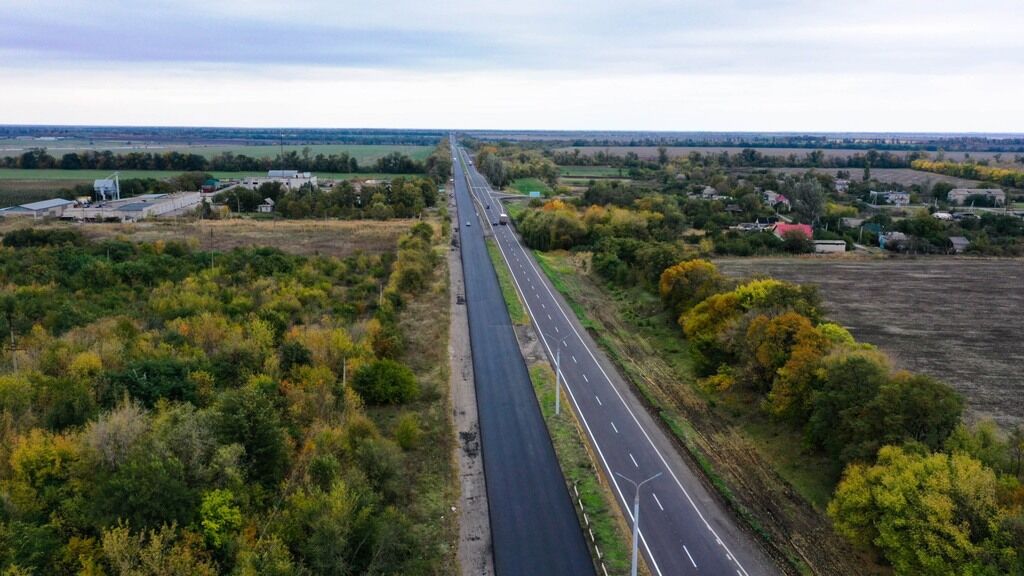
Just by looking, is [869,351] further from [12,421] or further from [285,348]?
[12,421]

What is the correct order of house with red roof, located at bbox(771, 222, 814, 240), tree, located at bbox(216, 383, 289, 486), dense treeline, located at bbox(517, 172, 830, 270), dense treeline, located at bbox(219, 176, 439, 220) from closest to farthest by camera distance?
tree, located at bbox(216, 383, 289, 486) → dense treeline, located at bbox(517, 172, 830, 270) → house with red roof, located at bbox(771, 222, 814, 240) → dense treeline, located at bbox(219, 176, 439, 220)

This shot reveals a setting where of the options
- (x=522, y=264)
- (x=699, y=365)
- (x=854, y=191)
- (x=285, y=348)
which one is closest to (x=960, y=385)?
(x=699, y=365)

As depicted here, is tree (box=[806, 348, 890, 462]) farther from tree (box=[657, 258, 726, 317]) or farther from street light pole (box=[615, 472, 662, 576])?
tree (box=[657, 258, 726, 317])

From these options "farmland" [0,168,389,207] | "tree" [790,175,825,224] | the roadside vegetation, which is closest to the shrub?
the roadside vegetation

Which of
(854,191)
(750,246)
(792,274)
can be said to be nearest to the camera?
(792,274)

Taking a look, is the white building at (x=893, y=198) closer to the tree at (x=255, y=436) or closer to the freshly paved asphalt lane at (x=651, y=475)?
the freshly paved asphalt lane at (x=651, y=475)

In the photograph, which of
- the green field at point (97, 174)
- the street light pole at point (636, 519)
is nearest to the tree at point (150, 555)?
the street light pole at point (636, 519)

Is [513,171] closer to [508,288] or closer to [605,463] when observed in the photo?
[508,288]
